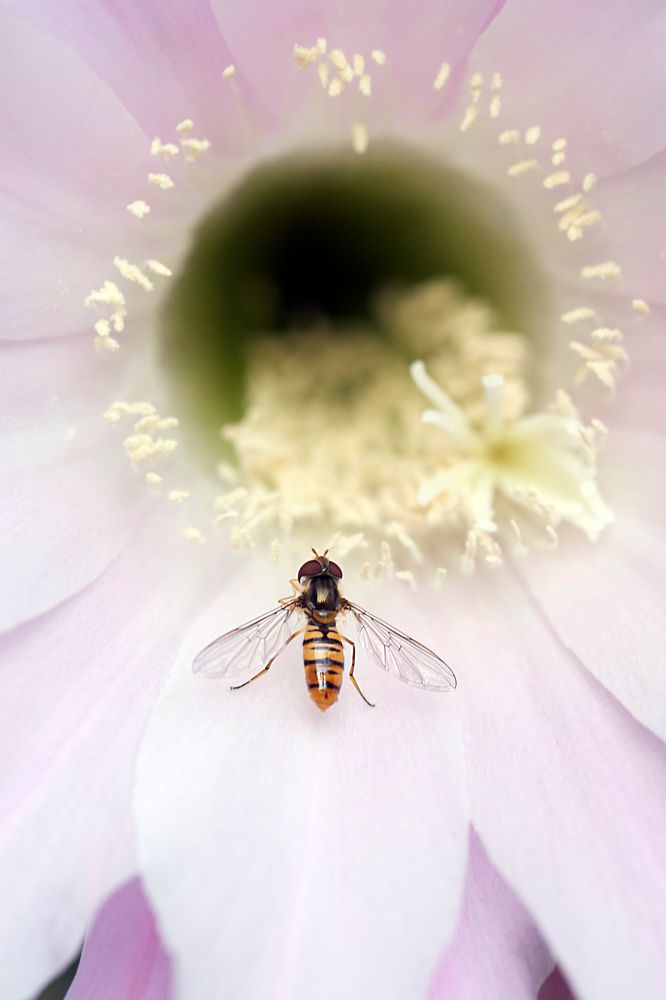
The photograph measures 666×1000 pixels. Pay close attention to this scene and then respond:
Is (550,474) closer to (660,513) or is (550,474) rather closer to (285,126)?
(660,513)

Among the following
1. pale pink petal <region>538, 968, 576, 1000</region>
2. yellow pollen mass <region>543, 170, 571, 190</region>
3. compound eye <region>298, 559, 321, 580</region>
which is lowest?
pale pink petal <region>538, 968, 576, 1000</region>

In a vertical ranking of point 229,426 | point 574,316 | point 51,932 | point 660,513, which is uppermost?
point 229,426

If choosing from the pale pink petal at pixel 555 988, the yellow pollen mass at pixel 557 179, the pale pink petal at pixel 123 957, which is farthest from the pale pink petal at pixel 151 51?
the pale pink petal at pixel 555 988

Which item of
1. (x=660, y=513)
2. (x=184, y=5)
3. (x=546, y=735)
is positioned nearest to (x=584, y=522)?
(x=660, y=513)

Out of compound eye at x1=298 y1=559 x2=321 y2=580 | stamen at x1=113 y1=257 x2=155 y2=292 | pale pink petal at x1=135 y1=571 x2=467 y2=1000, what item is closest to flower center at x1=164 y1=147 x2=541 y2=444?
stamen at x1=113 y1=257 x2=155 y2=292

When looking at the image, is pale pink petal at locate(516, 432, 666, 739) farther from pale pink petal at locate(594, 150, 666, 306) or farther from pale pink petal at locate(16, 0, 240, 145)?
pale pink petal at locate(16, 0, 240, 145)

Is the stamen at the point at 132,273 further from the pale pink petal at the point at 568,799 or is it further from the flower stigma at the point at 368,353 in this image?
the pale pink petal at the point at 568,799
